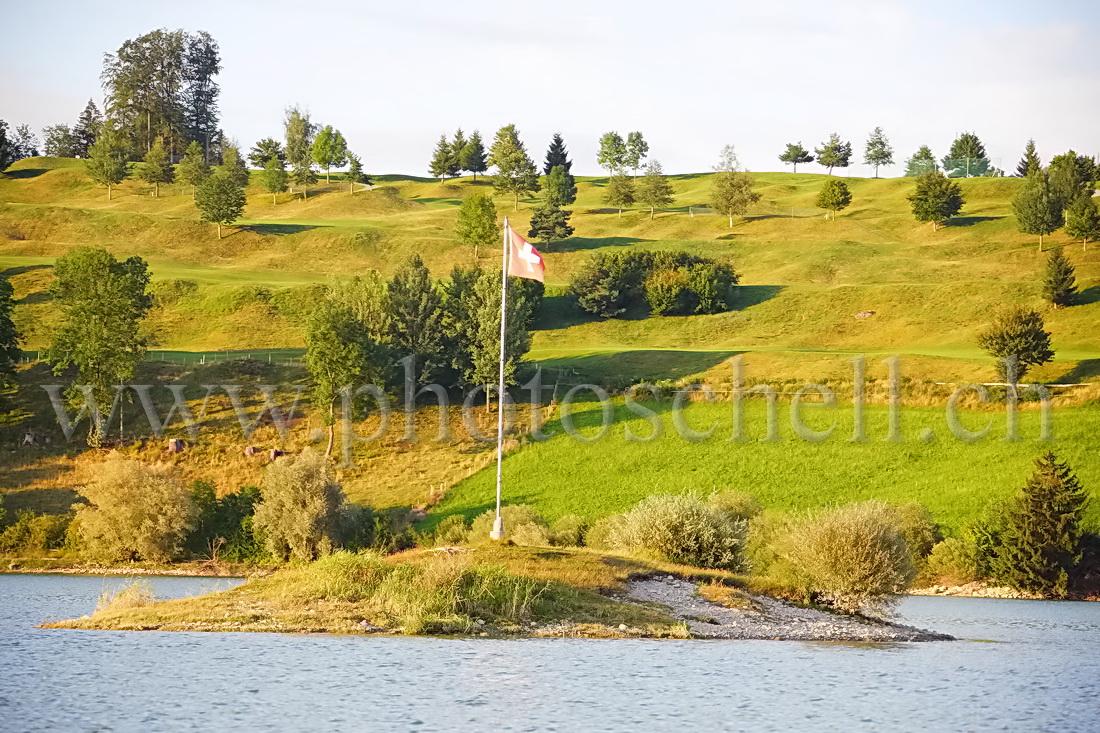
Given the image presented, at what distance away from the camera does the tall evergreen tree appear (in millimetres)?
75688

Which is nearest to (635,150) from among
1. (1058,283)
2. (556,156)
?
(556,156)

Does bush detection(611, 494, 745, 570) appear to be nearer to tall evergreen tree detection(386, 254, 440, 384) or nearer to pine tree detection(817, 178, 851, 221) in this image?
tall evergreen tree detection(386, 254, 440, 384)

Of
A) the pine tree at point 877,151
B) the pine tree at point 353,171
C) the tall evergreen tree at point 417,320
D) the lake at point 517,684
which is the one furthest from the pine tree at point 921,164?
the lake at point 517,684

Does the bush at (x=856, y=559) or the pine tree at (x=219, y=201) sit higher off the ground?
the pine tree at (x=219, y=201)

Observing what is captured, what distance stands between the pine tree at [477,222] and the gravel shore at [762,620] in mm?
80223

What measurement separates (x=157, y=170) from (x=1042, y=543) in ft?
442

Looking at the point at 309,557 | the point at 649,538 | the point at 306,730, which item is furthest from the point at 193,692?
the point at 309,557

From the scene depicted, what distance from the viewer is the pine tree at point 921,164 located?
181250mm

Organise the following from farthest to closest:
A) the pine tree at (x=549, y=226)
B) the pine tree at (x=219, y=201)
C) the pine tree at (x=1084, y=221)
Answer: the pine tree at (x=219, y=201), the pine tree at (x=549, y=226), the pine tree at (x=1084, y=221)

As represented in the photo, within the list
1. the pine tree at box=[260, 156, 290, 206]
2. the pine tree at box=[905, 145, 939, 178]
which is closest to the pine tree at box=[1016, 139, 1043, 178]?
the pine tree at box=[905, 145, 939, 178]

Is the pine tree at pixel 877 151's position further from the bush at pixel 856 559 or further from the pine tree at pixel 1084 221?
the bush at pixel 856 559

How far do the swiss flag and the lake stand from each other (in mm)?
12200

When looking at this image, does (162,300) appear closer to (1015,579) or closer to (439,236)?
(439,236)

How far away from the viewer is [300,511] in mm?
54375
